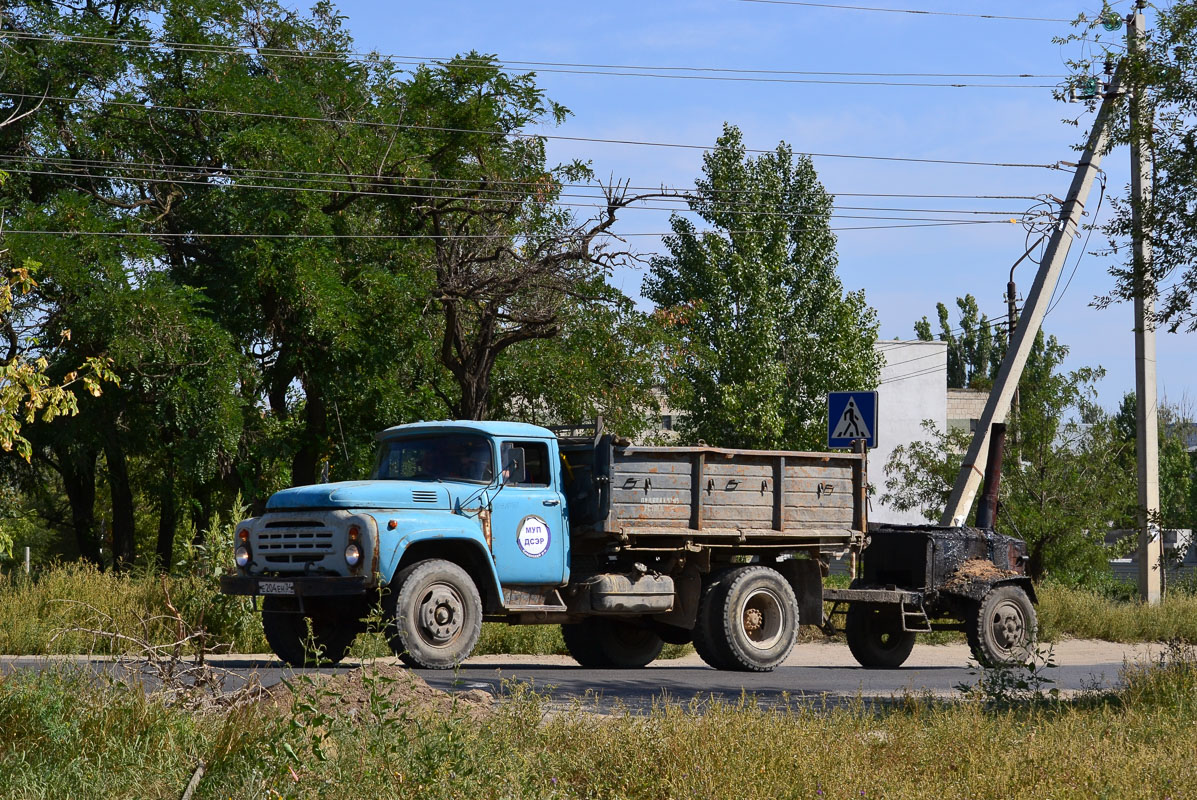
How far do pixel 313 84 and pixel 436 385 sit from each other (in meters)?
6.04

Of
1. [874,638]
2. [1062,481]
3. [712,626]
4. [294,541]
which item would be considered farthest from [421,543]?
[1062,481]

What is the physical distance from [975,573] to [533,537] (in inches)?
213

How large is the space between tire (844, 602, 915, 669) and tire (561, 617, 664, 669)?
247 centimetres

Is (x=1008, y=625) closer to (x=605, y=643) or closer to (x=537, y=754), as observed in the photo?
(x=605, y=643)

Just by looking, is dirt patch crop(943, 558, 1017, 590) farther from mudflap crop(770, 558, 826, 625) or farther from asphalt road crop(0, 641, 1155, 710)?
mudflap crop(770, 558, 826, 625)

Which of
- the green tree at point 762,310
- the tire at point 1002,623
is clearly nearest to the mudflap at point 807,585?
the tire at point 1002,623

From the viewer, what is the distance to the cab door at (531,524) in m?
13.1

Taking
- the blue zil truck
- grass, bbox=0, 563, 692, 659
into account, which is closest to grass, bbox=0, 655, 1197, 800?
the blue zil truck

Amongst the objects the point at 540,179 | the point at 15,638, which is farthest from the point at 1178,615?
the point at 15,638

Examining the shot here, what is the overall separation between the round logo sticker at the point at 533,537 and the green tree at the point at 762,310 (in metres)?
26.5

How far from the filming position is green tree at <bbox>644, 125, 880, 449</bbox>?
4141cm

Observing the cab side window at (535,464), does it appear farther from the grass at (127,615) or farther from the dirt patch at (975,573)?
the dirt patch at (975,573)

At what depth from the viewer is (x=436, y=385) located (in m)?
26.1

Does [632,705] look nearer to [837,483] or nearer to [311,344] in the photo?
[837,483]
